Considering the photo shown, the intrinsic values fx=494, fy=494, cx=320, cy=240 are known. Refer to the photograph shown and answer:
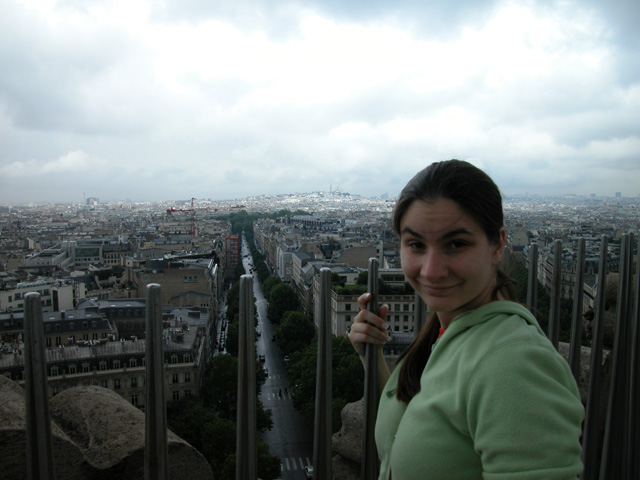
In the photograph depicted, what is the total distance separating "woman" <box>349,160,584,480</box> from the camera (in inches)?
39.6

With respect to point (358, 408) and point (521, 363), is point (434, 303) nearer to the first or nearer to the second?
point (521, 363)

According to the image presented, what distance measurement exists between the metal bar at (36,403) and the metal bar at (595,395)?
7.74 ft

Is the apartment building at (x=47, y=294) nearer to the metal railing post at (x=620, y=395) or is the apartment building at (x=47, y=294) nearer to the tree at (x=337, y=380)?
the tree at (x=337, y=380)

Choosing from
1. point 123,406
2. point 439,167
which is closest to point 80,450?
point 123,406

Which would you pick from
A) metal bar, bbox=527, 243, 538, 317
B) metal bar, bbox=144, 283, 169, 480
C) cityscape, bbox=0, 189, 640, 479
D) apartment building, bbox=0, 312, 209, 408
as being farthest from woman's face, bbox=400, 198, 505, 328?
apartment building, bbox=0, 312, 209, 408

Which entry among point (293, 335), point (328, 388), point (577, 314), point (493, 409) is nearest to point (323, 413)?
point (328, 388)

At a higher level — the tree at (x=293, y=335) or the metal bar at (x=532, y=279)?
the metal bar at (x=532, y=279)

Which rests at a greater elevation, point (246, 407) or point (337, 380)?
point (246, 407)

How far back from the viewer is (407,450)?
1.19 meters

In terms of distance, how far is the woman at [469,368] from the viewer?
1.01m

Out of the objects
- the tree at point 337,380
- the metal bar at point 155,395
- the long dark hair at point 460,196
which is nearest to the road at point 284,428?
the tree at point 337,380

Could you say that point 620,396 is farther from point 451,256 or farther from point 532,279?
point 451,256

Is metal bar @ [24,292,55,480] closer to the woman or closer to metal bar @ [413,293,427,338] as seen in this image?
the woman

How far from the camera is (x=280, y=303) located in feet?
101
